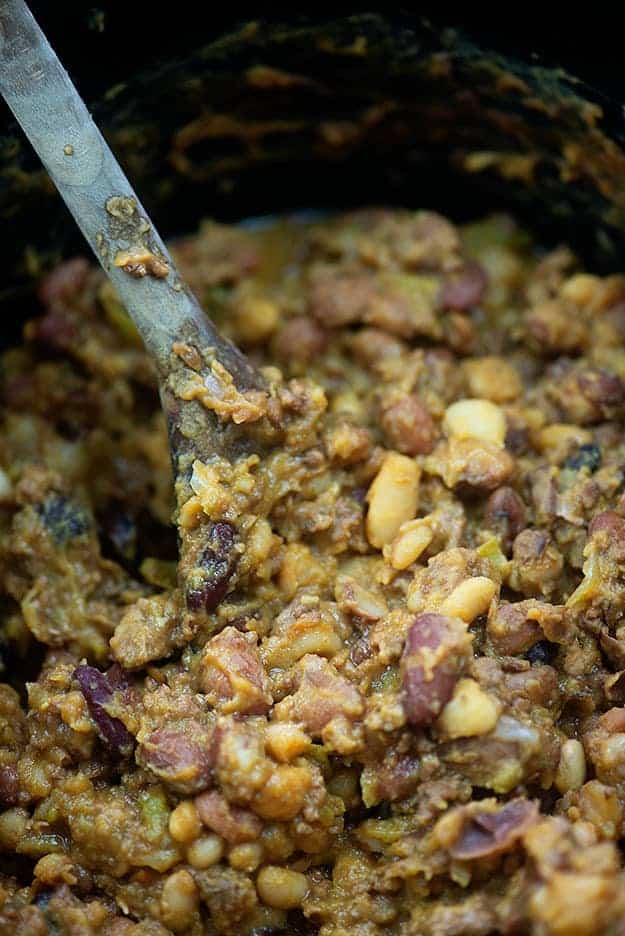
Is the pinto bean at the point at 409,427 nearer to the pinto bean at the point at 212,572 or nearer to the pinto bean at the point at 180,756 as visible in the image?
the pinto bean at the point at 212,572

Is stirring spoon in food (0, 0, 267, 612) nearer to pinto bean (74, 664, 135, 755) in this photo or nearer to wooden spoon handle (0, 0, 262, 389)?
wooden spoon handle (0, 0, 262, 389)

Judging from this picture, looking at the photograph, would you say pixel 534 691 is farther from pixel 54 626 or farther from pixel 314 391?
pixel 54 626

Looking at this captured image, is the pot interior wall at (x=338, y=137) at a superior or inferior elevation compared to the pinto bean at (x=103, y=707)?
superior

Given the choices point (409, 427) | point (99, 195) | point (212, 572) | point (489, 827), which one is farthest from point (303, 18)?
point (489, 827)

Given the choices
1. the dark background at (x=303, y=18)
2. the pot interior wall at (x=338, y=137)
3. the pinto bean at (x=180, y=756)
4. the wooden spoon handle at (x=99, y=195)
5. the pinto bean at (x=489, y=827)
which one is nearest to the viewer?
the pinto bean at (x=489, y=827)

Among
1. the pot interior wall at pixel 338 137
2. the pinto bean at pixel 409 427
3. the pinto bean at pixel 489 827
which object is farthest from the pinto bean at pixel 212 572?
the pot interior wall at pixel 338 137

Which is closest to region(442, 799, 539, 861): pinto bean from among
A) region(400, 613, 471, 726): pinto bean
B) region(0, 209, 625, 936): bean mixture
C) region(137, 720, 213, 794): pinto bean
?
region(0, 209, 625, 936): bean mixture

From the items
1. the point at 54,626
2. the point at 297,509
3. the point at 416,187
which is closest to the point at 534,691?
the point at 297,509
